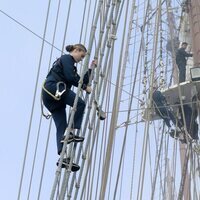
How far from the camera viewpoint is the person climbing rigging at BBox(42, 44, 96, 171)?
12.7ft

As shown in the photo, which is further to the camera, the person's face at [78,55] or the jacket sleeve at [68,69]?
the person's face at [78,55]

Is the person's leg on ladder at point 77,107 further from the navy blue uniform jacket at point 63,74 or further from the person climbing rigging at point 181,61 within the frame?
the person climbing rigging at point 181,61

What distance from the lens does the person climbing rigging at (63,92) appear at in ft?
12.7

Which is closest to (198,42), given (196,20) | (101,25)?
(196,20)

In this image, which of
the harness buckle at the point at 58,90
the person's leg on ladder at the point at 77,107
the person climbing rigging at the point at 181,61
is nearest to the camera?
the harness buckle at the point at 58,90

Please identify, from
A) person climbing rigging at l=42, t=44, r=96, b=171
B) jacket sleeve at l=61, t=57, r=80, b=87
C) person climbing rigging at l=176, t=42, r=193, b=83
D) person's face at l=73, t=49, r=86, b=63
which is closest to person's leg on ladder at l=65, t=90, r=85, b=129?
person climbing rigging at l=42, t=44, r=96, b=171

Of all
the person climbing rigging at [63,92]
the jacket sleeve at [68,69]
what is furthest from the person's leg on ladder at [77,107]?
the jacket sleeve at [68,69]

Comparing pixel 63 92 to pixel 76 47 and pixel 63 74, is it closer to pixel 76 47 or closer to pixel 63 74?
pixel 63 74

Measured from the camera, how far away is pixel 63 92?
12.7 ft

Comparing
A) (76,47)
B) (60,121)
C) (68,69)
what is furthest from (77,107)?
(76,47)

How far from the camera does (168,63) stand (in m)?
8.76

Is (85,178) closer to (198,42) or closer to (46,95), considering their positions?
(46,95)

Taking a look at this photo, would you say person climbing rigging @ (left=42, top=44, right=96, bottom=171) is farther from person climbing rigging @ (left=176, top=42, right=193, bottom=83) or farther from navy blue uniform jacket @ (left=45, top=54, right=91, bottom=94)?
person climbing rigging @ (left=176, top=42, right=193, bottom=83)

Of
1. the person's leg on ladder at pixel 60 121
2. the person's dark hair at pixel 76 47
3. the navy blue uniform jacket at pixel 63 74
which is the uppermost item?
the person's dark hair at pixel 76 47
